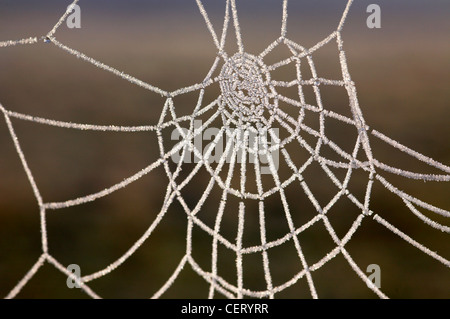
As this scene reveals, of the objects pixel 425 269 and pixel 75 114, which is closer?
pixel 425 269

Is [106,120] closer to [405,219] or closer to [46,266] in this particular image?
[46,266]

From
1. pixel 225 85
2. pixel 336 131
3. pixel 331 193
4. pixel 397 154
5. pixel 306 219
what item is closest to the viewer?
pixel 225 85

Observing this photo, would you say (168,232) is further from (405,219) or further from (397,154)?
(397,154)

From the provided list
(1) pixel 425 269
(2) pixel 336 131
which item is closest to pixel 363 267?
(1) pixel 425 269
